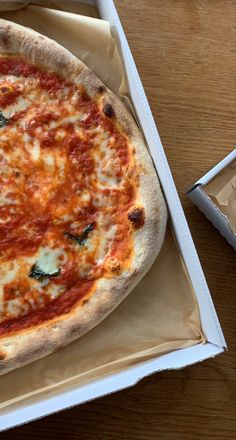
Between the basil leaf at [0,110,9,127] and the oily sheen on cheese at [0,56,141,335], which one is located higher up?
the basil leaf at [0,110,9,127]

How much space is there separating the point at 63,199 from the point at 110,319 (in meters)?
0.47

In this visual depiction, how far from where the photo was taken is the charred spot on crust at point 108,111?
236 centimetres

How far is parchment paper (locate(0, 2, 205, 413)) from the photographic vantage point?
7.31ft

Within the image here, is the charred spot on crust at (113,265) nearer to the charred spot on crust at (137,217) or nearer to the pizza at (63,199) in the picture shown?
the pizza at (63,199)

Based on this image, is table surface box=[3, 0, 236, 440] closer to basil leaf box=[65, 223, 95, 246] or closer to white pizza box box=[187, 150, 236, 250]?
white pizza box box=[187, 150, 236, 250]

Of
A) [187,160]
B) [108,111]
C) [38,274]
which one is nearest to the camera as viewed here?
[38,274]

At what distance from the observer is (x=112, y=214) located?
2.33 m

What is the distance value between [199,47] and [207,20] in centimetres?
13

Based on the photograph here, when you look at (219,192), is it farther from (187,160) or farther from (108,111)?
(108,111)

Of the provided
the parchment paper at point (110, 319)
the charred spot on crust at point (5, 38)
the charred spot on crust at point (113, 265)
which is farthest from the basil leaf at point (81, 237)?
the charred spot on crust at point (5, 38)

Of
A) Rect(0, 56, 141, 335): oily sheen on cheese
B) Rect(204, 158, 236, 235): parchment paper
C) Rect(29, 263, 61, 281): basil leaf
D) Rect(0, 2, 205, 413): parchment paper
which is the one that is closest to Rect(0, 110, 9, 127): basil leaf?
Rect(0, 56, 141, 335): oily sheen on cheese

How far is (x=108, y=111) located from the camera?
236 cm

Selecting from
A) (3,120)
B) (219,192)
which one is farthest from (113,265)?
(3,120)

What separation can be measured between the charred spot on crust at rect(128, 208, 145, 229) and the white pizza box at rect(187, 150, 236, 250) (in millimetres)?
225
